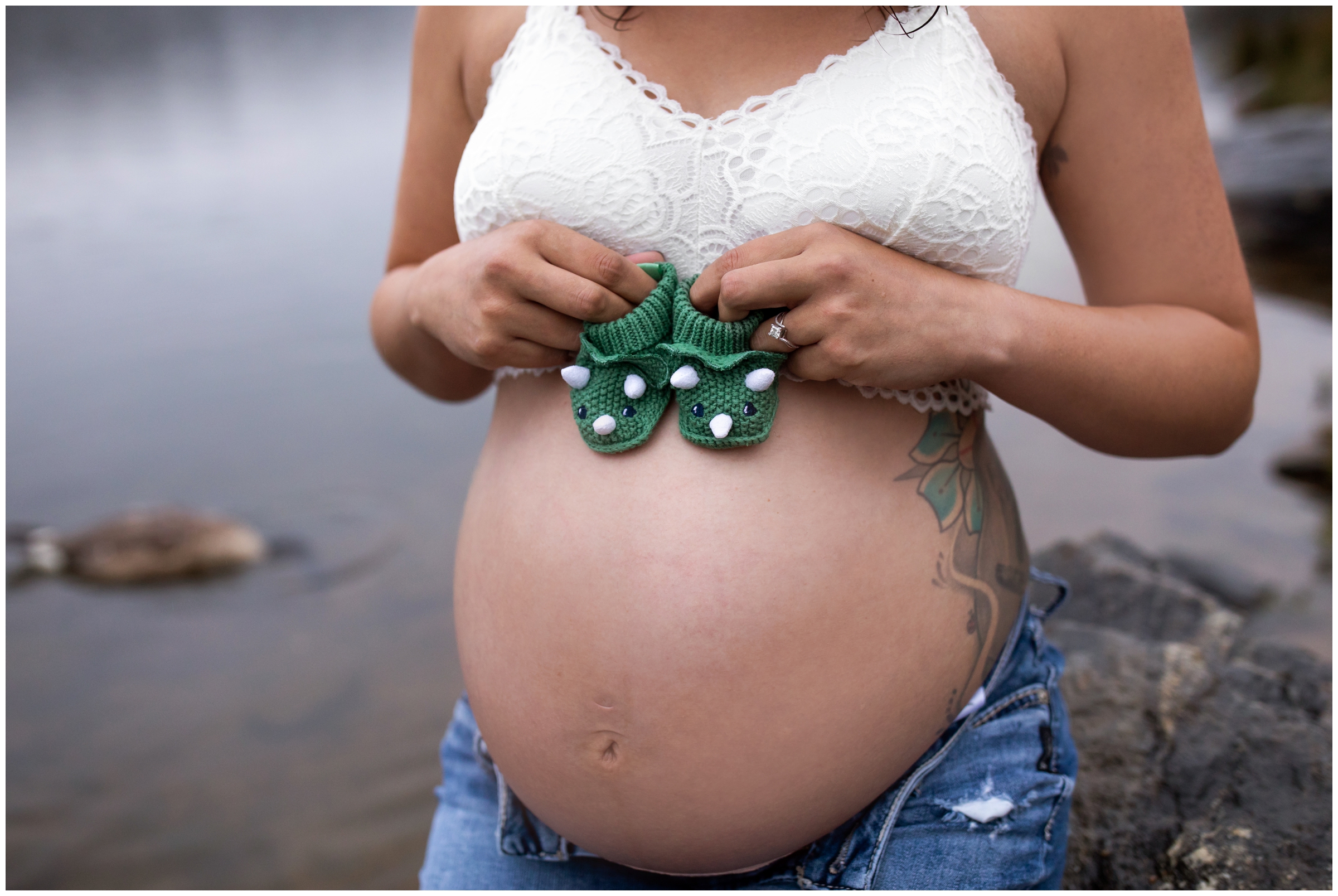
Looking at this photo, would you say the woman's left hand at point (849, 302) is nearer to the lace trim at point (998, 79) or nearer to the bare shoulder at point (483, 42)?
the lace trim at point (998, 79)

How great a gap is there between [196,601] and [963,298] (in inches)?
144

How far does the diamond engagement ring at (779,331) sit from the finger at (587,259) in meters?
0.16

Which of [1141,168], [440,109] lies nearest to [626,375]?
[440,109]

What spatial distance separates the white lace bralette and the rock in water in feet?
11.2

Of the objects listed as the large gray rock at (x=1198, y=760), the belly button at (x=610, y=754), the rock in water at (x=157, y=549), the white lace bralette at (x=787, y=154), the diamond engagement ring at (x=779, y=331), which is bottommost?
the rock in water at (x=157, y=549)

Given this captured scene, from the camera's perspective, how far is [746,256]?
95 cm

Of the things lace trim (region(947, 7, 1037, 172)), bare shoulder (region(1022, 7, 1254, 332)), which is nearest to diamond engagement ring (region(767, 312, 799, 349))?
lace trim (region(947, 7, 1037, 172))

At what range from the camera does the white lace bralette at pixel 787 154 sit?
95 cm

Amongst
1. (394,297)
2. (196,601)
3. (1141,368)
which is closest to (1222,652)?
(1141,368)

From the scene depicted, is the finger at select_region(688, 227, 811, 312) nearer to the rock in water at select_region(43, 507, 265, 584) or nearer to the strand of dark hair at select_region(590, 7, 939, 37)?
the strand of dark hair at select_region(590, 7, 939, 37)

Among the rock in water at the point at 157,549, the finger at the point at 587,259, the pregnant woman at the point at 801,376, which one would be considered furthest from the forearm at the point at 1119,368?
the rock in water at the point at 157,549

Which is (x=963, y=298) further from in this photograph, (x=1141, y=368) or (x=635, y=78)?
(x=635, y=78)

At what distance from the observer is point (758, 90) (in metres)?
1.00

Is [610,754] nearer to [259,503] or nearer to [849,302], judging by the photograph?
[849,302]
